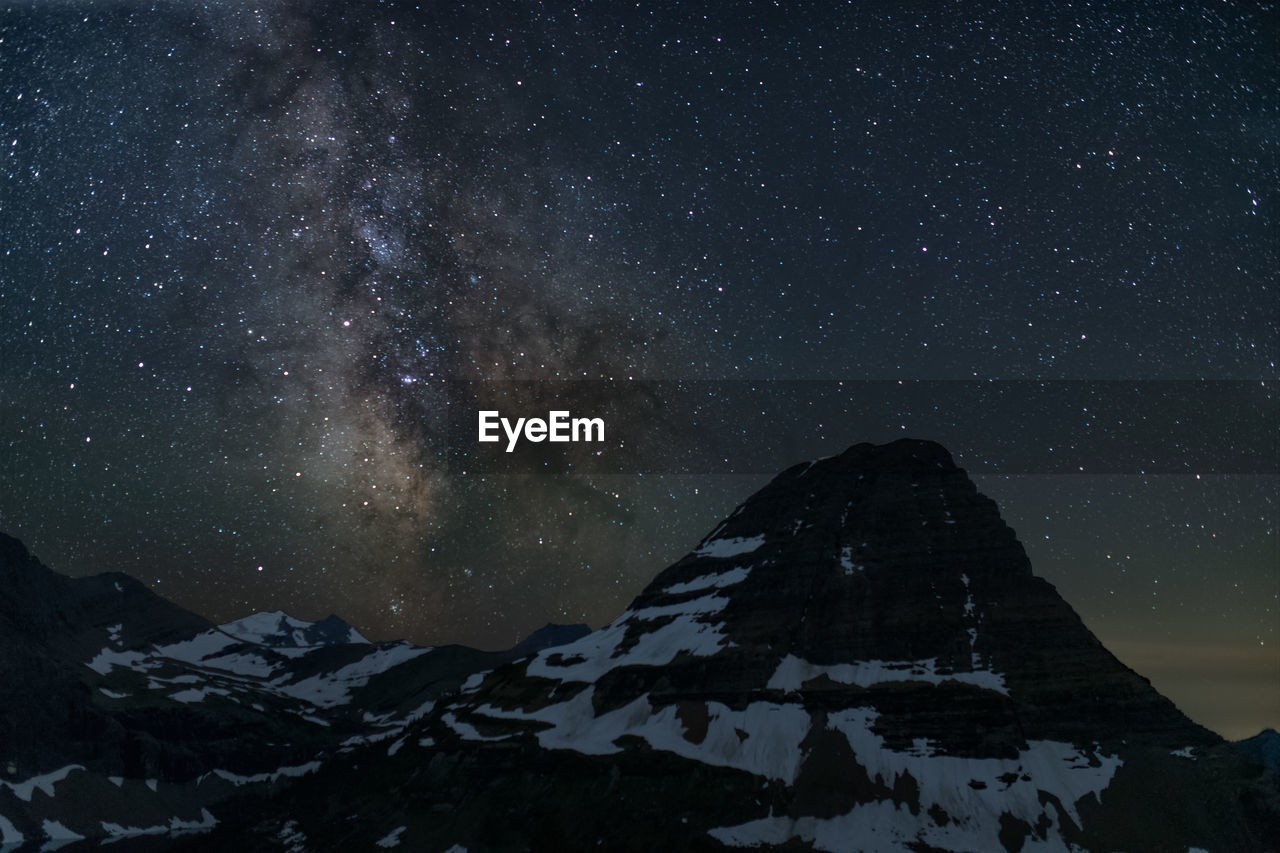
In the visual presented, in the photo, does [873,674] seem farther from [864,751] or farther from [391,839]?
[391,839]

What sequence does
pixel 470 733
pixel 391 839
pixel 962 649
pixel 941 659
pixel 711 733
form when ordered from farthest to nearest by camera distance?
pixel 470 733 → pixel 962 649 → pixel 941 659 → pixel 711 733 → pixel 391 839

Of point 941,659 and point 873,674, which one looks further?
point 873,674

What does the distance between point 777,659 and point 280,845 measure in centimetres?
10502

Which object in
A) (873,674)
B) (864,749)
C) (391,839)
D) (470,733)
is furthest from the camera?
(470,733)

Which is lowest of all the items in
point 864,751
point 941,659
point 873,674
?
point 864,751

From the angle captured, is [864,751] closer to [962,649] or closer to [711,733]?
[711,733]

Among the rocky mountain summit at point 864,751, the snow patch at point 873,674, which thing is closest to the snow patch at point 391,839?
the rocky mountain summit at point 864,751

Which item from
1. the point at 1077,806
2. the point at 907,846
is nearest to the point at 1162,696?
the point at 1077,806

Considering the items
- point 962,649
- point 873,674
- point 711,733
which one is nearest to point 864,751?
point 873,674

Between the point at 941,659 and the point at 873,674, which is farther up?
the point at 941,659

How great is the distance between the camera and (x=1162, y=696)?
166 meters

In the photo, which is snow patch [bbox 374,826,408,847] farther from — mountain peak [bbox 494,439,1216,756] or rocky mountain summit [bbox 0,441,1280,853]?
mountain peak [bbox 494,439,1216,756]

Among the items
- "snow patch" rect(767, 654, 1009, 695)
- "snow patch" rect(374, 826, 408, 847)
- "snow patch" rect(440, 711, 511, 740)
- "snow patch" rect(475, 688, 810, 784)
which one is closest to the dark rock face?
"snow patch" rect(767, 654, 1009, 695)

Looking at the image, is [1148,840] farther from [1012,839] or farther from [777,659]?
[777,659]
